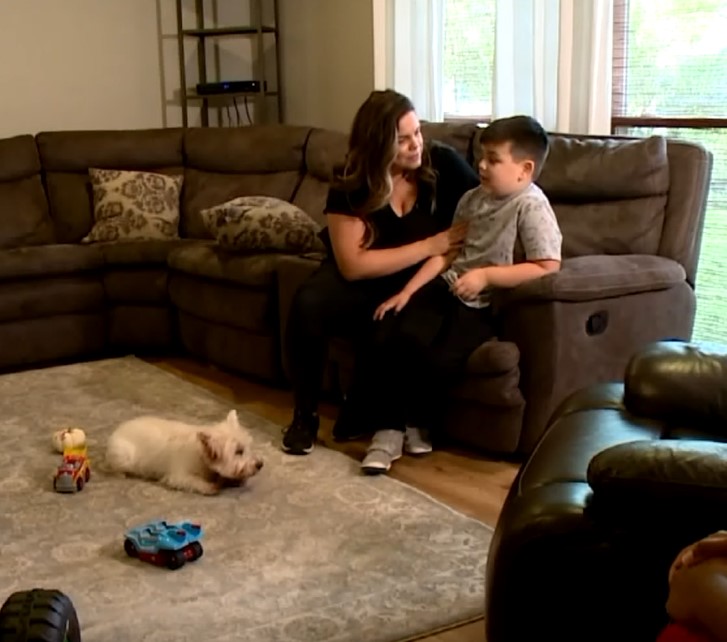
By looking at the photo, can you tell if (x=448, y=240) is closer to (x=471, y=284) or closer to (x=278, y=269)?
(x=471, y=284)

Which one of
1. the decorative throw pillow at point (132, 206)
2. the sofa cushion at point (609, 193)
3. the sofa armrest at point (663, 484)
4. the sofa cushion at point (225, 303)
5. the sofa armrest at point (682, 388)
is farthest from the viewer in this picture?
the decorative throw pillow at point (132, 206)

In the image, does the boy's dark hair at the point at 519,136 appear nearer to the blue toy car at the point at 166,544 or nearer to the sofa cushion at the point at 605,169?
the sofa cushion at the point at 605,169

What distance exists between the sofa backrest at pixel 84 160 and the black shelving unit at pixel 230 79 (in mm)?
602

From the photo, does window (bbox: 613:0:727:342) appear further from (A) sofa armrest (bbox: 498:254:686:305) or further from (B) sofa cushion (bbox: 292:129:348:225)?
(B) sofa cushion (bbox: 292:129:348:225)

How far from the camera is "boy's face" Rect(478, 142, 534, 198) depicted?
10.2ft

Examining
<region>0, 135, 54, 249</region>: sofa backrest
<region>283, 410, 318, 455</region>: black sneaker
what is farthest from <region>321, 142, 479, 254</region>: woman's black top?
<region>0, 135, 54, 249</region>: sofa backrest

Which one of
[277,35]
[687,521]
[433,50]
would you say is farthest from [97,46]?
→ [687,521]

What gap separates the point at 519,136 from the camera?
3104 millimetres

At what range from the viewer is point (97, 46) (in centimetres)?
574

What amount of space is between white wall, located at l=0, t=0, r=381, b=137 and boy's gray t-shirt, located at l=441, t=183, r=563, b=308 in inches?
87.5

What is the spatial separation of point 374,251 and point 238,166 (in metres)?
2.08

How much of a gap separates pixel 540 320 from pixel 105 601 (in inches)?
57.0

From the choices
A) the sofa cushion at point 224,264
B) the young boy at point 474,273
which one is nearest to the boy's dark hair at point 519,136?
the young boy at point 474,273

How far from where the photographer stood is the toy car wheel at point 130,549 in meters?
2.61
